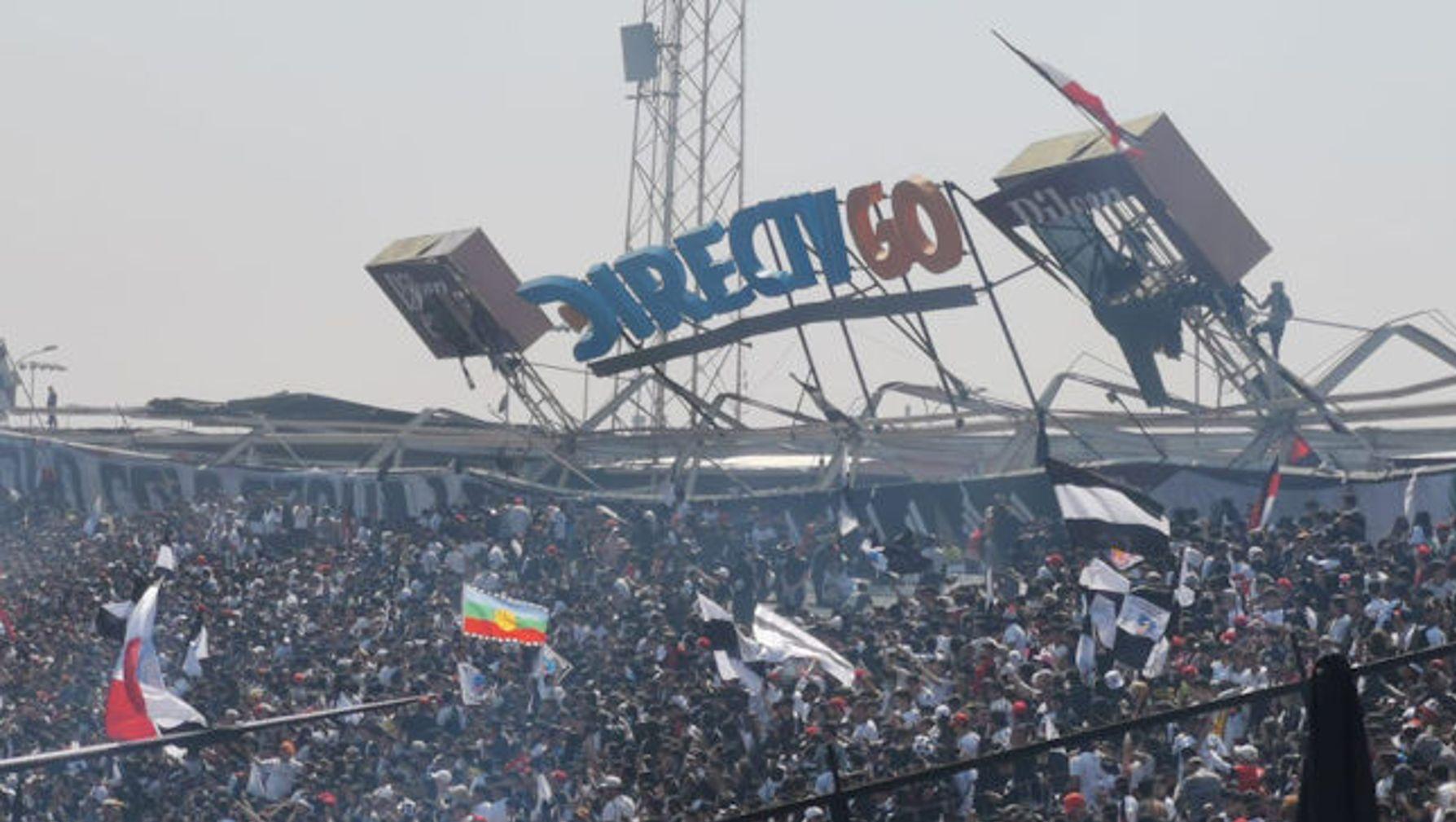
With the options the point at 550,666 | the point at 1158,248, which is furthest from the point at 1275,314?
the point at 550,666

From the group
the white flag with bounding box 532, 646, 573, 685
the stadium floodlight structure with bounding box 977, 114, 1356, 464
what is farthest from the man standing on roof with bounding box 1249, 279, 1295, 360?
the white flag with bounding box 532, 646, 573, 685

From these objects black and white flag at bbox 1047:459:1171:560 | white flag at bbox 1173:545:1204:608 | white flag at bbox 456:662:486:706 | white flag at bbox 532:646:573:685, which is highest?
black and white flag at bbox 1047:459:1171:560

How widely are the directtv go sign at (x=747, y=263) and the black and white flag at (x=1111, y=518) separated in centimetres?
1419

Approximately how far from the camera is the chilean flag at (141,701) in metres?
17.2

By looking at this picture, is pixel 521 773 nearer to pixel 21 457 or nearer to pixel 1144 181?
pixel 1144 181

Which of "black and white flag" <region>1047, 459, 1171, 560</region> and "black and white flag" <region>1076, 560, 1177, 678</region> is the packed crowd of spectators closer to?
"black and white flag" <region>1076, 560, 1177, 678</region>

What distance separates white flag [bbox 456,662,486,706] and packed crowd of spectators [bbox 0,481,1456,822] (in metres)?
0.14

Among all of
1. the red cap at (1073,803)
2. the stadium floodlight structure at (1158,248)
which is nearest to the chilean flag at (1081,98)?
the stadium floodlight structure at (1158,248)

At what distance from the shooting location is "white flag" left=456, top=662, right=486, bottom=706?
26547 millimetres

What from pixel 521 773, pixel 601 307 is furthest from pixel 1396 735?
pixel 601 307

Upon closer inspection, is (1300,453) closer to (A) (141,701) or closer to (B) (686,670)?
(B) (686,670)

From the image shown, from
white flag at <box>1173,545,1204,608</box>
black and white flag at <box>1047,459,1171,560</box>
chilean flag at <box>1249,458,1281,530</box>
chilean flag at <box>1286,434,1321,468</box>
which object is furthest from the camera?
chilean flag at <box>1286,434,1321,468</box>

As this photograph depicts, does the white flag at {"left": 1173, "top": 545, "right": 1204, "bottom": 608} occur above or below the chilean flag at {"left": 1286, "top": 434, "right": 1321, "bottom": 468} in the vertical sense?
below

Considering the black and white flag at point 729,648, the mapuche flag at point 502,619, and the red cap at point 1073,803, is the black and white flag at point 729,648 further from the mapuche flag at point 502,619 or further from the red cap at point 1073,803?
the red cap at point 1073,803
